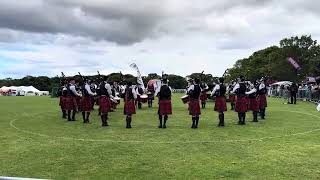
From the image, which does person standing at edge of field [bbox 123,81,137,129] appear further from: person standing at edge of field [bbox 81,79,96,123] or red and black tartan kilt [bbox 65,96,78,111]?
red and black tartan kilt [bbox 65,96,78,111]

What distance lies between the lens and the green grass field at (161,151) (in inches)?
357

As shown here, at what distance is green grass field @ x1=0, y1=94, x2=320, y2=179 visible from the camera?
29.8ft

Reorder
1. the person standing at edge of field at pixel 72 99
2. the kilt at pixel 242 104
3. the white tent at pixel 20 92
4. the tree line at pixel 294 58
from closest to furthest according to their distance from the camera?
the kilt at pixel 242 104 < the person standing at edge of field at pixel 72 99 < the white tent at pixel 20 92 < the tree line at pixel 294 58

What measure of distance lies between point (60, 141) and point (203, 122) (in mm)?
7285

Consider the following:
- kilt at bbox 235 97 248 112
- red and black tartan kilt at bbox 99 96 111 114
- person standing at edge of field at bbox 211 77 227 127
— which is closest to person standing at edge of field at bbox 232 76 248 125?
kilt at bbox 235 97 248 112

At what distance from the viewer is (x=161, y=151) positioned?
11.4 m

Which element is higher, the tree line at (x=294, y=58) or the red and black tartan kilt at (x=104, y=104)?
the tree line at (x=294, y=58)

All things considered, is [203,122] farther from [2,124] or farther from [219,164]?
[219,164]

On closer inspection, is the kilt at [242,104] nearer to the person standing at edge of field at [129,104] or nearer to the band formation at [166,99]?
the band formation at [166,99]

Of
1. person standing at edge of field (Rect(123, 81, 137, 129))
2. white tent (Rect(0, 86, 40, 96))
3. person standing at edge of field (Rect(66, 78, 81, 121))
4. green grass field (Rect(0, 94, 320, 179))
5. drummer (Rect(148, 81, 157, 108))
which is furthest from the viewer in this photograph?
white tent (Rect(0, 86, 40, 96))

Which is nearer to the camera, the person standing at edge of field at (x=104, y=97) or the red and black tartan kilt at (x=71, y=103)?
the person standing at edge of field at (x=104, y=97)

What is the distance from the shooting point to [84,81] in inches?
818

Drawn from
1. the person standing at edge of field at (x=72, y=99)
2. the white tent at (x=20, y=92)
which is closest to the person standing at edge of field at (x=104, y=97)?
the person standing at edge of field at (x=72, y=99)

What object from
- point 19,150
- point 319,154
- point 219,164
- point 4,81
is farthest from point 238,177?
point 4,81
